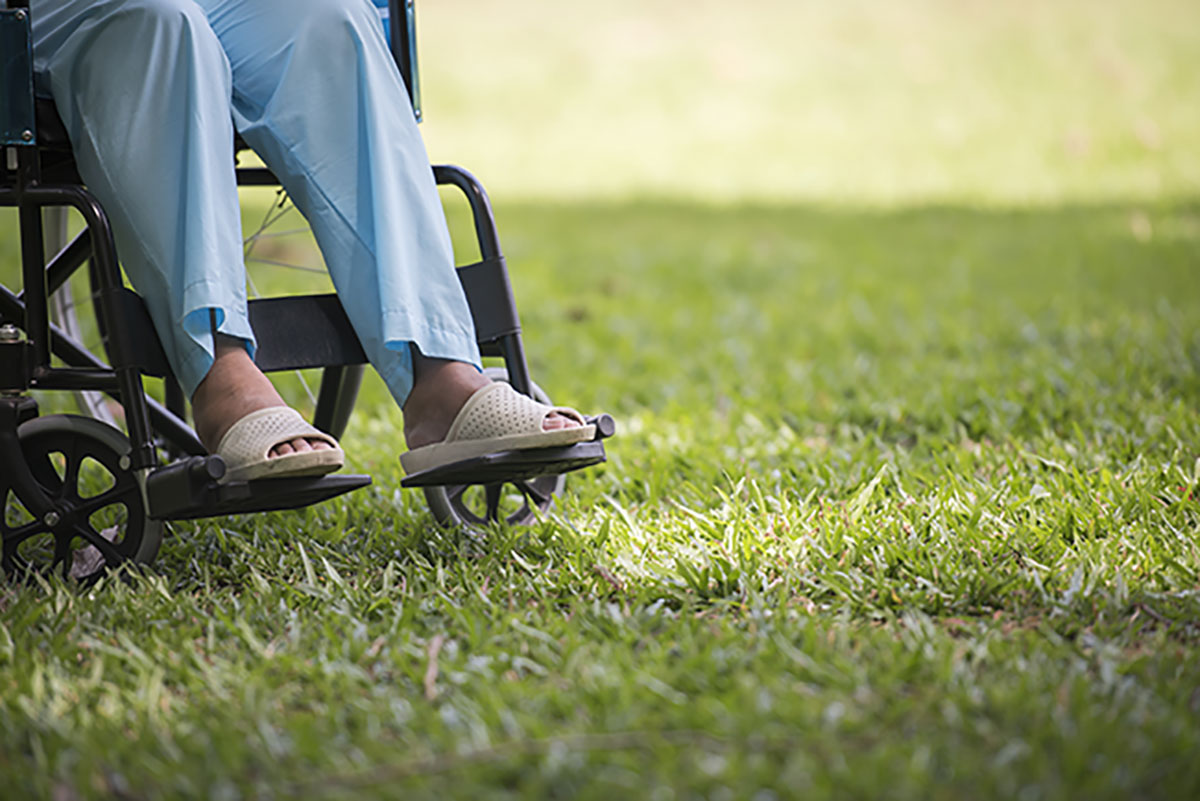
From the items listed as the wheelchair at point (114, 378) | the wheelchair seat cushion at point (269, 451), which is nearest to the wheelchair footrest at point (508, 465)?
the wheelchair at point (114, 378)

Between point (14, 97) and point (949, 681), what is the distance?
4.68 feet

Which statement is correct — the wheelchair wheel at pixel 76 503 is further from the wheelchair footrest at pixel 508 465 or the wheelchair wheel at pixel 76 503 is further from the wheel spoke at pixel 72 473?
the wheelchair footrest at pixel 508 465

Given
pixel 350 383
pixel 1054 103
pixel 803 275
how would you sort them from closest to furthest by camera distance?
1. pixel 350 383
2. pixel 803 275
3. pixel 1054 103

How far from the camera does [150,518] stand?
1.55 meters

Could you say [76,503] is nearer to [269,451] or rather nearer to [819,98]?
[269,451]

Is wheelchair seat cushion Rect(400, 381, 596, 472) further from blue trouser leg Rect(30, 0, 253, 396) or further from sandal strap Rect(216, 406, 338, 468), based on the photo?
blue trouser leg Rect(30, 0, 253, 396)

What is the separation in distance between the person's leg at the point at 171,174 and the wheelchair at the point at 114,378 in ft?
0.16

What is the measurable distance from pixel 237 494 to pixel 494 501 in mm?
541

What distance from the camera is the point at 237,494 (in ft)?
4.61

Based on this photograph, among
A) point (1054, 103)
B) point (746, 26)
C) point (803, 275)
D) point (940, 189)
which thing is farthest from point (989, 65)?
point (803, 275)

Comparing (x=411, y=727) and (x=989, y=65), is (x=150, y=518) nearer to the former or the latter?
(x=411, y=727)

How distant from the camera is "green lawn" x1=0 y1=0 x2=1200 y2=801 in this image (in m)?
1.05

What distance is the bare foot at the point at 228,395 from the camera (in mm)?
1479

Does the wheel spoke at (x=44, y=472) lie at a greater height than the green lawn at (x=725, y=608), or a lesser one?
greater
